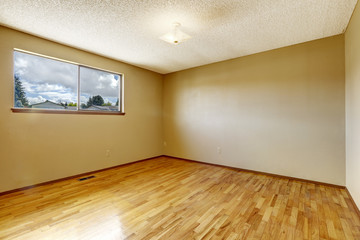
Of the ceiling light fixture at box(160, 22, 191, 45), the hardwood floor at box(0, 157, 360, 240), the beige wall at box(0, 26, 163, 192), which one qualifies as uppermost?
the ceiling light fixture at box(160, 22, 191, 45)

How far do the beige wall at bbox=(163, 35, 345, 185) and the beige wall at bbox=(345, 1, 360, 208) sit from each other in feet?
0.65

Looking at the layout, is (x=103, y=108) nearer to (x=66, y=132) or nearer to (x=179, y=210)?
(x=66, y=132)

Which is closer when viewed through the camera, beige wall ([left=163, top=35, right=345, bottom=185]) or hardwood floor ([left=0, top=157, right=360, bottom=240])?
hardwood floor ([left=0, top=157, right=360, bottom=240])

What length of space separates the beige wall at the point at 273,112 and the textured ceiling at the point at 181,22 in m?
0.43

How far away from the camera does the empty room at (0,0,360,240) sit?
196cm

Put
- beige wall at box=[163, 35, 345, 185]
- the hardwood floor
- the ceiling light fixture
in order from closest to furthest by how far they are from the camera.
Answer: the hardwood floor < the ceiling light fixture < beige wall at box=[163, 35, 345, 185]

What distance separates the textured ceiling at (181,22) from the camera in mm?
→ 2027

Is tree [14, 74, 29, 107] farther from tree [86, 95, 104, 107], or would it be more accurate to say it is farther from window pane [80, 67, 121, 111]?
tree [86, 95, 104, 107]

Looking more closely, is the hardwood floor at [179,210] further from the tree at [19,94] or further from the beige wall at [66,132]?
the tree at [19,94]

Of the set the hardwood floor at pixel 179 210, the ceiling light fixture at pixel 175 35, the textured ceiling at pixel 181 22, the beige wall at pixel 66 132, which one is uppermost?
the textured ceiling at pixel 181 22

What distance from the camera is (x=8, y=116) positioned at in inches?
99.4

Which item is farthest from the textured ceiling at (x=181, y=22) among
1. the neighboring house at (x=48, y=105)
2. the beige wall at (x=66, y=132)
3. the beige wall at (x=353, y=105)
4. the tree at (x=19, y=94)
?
the neighboring house at (x=48, y=105)

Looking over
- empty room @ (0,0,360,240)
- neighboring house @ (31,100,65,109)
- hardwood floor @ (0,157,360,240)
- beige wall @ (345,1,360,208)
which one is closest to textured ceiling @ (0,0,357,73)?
empty room @ (0,0,360,240)

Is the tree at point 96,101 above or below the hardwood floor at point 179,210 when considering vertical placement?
→ above
